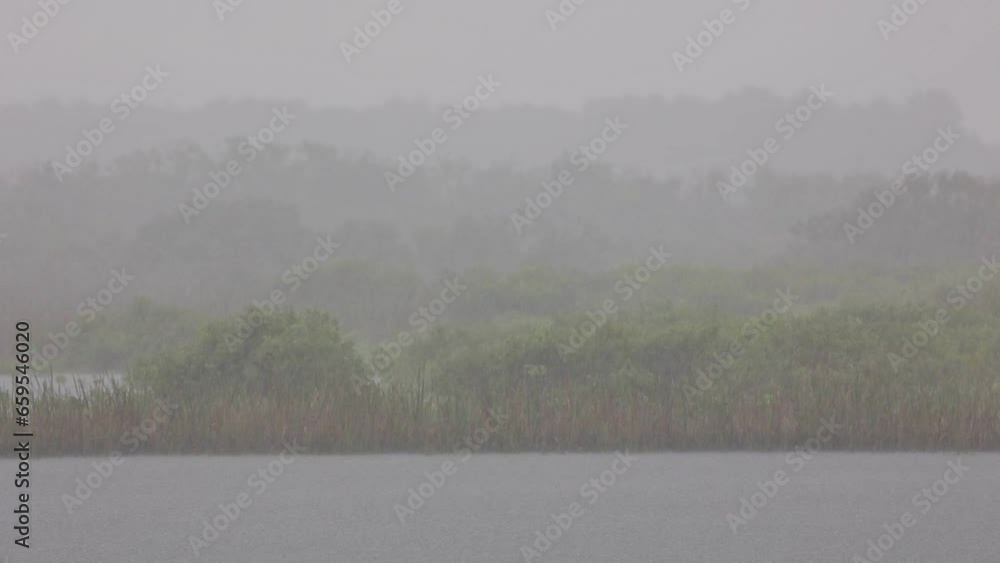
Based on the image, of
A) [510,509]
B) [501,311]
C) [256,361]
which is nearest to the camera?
[510,509]

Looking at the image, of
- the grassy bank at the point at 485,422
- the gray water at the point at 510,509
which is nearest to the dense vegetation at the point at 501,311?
the grassy bank at the point at 485,422

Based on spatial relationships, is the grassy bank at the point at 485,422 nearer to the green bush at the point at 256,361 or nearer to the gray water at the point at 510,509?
the gray water at the point at 510,509

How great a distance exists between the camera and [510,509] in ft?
19.8

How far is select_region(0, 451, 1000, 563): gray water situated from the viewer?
207 inches

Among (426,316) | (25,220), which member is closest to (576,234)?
(426,316)

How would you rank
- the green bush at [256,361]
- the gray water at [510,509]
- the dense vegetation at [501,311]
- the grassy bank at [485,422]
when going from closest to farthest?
the gray water at [510,509] → the grassy bank at [485,422] → the dense vegetation at [501,311] → the green bush at [256,361]

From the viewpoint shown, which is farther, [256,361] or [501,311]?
[501,311]

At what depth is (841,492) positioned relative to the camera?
6.47 m

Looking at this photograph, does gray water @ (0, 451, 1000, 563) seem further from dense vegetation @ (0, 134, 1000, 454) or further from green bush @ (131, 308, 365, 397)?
green bush @ (131, 308, 365, 397)

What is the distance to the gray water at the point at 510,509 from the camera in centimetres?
525

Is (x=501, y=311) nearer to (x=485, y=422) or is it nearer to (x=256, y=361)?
(x=256, y=361)

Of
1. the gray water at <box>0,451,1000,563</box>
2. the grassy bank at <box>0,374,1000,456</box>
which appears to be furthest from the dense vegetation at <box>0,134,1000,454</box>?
the gray water at <box>0,451,1000,563</box>

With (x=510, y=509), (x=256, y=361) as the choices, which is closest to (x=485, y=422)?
(x=510, y=509)

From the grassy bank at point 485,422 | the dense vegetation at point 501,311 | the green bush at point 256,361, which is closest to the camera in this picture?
the grassy bank at point 485,422
